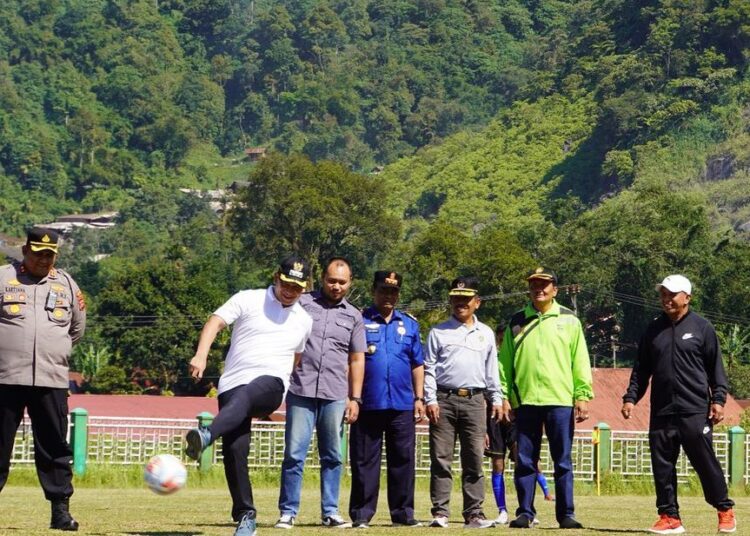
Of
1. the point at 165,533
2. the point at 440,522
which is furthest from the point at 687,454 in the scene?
the point at 165,533

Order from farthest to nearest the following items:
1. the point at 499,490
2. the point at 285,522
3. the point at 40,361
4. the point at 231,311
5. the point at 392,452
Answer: the point at 499,490
the point at 392,452
the point at 285,522
the point at 40,361
the point at 231,311

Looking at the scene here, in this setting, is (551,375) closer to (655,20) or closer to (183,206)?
(183,206)

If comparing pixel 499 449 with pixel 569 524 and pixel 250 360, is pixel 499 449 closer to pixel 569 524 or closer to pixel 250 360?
pixel 569 524

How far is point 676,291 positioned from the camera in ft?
37.4

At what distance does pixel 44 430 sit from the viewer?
1058 centimetres

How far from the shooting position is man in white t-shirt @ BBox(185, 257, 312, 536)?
9859mm

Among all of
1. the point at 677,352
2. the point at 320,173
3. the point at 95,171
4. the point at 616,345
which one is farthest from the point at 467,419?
the point at 95,171

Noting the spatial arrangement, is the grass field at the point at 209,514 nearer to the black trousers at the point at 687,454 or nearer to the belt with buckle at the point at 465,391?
the black trousers at the point at 687,454

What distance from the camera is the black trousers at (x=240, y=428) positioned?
32.2 feet

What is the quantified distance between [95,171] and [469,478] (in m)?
170

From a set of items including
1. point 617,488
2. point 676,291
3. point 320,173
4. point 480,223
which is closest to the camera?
point 676,291

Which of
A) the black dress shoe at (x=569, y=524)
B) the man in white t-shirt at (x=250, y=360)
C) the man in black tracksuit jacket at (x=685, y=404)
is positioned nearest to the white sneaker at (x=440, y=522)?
the black dress shoe at (x=569, y=524)

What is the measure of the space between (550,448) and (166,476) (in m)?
3.37

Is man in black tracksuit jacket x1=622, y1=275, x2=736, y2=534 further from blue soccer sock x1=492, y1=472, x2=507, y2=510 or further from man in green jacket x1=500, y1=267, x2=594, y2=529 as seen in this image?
blue soccer sock x1=492, y1=472, x2=507, y2=510
